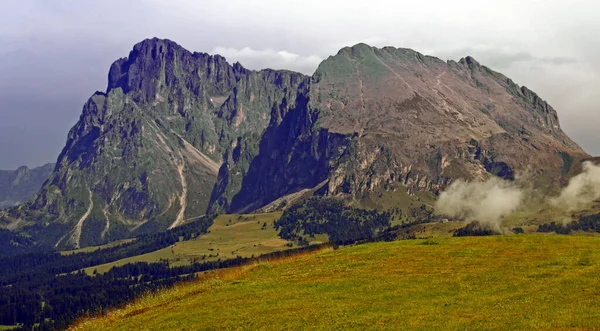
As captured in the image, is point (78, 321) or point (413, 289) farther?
point (78, 321)

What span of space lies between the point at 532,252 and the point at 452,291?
15.1 metres

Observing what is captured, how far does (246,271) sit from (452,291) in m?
24.5

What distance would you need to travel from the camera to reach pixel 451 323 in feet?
111

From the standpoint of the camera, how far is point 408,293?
41.8 meters

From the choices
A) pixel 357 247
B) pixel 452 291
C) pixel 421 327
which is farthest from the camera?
pixel 357 247

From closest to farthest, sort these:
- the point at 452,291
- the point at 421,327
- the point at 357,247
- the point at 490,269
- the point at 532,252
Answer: the point at 421,327 → the point at 452,291 → the point at 490,269 → the point at 532,252 → the point at 357,247

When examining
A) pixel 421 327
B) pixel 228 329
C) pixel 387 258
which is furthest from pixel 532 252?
pixel 228 329

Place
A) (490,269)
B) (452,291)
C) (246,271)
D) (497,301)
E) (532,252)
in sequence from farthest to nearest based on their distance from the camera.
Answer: (246,271) < (532,252) < (490,269) < (452,291) < (497,301)

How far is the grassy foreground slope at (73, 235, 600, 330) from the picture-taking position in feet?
116

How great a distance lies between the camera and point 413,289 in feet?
140

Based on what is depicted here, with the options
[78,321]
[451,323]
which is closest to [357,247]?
[78,321]

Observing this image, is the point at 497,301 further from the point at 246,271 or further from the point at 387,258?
the point at 246,271

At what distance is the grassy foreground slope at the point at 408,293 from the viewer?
116ft

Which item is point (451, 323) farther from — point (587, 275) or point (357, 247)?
point (357, 247)
